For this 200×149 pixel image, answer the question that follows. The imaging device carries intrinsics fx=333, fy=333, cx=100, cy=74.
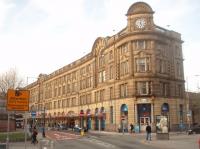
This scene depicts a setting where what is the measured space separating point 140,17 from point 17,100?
48.8 m

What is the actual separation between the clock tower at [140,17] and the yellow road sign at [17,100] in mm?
47670

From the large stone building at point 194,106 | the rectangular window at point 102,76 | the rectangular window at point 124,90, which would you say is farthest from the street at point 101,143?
the large stone building at point 194,106

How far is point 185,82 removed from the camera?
70750mm

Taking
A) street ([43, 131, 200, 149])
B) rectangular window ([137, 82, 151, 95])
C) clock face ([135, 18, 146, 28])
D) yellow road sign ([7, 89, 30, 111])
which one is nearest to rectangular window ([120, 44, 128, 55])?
clock face ([135, 18, 146, 28])

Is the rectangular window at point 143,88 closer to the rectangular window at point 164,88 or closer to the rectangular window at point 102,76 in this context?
the rectangular window at point 164,88

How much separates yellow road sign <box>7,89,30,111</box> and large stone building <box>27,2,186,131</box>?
44727 mm

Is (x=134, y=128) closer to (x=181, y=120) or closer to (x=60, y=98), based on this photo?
(x=181, y=120)

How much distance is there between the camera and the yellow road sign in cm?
1625

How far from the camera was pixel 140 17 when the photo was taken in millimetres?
62312

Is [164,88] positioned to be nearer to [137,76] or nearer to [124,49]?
[137,76]

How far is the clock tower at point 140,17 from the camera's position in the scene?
61.9m

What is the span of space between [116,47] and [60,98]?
44.0 m

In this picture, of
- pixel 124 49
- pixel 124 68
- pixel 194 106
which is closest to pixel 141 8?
pixel 124 49

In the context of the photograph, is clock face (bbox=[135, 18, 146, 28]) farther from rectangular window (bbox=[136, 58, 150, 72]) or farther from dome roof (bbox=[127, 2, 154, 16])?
rectangular window (bbox=[136, 58, 150, 72])
